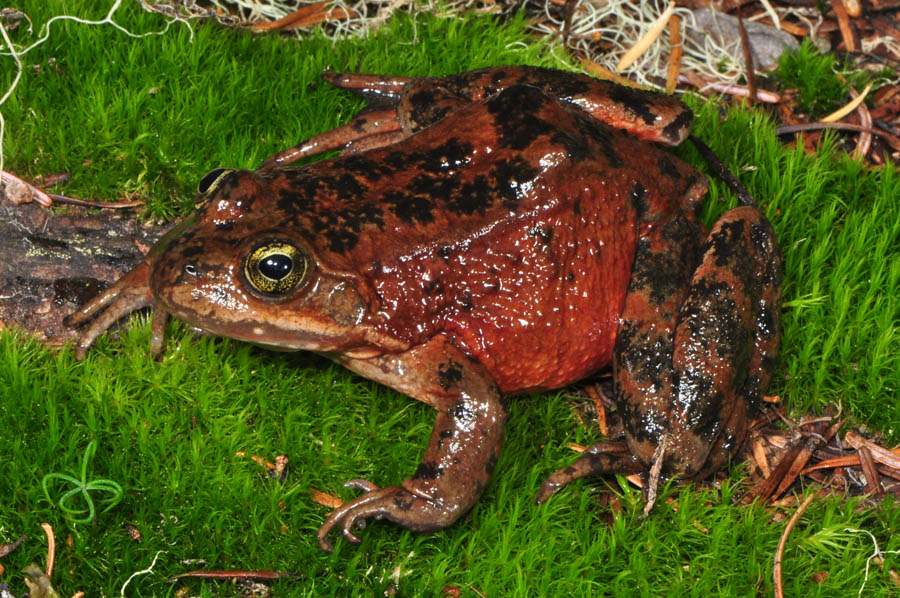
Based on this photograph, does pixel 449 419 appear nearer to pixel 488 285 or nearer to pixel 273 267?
pixel 488 285

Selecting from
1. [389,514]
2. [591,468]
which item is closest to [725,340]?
[591,468]

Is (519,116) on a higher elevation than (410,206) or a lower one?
higher

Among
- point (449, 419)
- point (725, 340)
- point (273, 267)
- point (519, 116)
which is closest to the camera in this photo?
point (273, 267)

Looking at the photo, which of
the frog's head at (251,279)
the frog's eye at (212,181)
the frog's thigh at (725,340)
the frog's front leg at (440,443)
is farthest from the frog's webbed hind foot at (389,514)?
the frog's eye at (212,181)

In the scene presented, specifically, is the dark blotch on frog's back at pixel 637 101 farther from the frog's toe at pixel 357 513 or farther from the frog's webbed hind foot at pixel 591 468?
the frog's toe at pixel 357 513

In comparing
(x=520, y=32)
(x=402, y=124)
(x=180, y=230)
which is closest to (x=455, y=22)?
(x=520, y=32)

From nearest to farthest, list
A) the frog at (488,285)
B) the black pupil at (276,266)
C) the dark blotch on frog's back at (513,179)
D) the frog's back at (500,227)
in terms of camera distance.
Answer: the black pupil at (276,266), the frog at (488,285), the frog's back at (500,227), the dark blotch on frog's back at (513,179)
